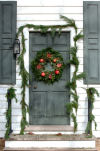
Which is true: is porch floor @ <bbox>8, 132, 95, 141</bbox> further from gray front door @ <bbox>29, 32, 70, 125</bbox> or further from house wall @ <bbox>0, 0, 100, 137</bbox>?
house wall @ <bbox>0, 0, 100, 137</bbox>

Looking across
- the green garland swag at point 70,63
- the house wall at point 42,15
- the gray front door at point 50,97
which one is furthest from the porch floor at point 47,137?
the house wall at point 42,15

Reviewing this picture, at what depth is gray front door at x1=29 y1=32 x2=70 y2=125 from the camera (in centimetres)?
564

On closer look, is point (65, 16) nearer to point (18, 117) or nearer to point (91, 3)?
point (91, 3)

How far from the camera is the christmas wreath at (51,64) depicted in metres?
5.55

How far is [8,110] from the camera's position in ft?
17.0

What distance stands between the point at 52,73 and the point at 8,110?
1.29 m

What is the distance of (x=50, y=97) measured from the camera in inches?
222

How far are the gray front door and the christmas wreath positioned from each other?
12 centimetres

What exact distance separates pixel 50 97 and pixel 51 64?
764mm

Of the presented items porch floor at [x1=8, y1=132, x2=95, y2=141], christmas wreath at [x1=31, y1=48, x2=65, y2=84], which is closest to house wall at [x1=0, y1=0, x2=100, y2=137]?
christmas wreath at [x1=31, y1=48, x2=65, y2=84]

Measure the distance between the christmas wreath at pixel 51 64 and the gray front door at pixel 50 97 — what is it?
12 centimetres

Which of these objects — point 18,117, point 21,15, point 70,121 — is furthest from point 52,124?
point 21,15

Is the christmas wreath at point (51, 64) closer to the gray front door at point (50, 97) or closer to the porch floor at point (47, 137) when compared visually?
the gray front door at point (50, 97)

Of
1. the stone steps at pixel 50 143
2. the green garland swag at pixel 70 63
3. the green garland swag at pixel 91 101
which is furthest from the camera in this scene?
the green garland swag at pixel 70 63
